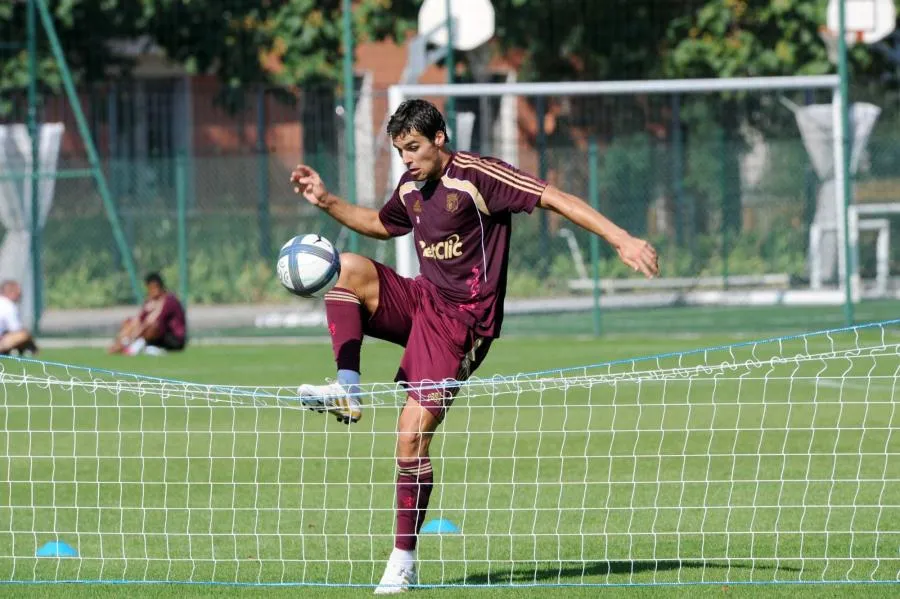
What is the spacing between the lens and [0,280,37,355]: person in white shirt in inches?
829

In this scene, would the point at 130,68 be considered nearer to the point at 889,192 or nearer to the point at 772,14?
the point at 772,14

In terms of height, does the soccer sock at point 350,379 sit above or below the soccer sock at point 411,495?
above

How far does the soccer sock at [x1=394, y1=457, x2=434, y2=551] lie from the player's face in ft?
4.31

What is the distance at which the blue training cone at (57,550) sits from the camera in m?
8.79

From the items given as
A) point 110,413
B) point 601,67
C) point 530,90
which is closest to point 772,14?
point 601,67

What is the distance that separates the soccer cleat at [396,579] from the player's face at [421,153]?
1.77 meters

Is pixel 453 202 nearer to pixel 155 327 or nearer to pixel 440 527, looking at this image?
pixel 440 527

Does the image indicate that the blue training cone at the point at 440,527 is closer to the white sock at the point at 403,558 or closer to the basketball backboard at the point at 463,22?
the white sock at the point at 403,558

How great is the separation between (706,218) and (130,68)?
12.1 metres

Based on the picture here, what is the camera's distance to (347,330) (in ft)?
25.9

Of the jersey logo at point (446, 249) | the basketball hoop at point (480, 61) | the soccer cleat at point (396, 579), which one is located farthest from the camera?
the basketball hoop at point (480, 61)

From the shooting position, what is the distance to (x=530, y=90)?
22.3 m

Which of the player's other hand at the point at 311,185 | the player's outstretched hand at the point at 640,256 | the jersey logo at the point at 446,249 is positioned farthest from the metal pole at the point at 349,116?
the player's outstretched hand at the point at 640,256

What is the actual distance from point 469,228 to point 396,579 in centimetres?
163
